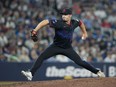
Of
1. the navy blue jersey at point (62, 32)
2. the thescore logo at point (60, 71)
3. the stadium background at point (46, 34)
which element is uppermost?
the navy blue jersey at point (62, 32)

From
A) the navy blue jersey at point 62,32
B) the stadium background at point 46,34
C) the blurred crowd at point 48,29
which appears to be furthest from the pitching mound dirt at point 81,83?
the blurred crowd at point 48,29

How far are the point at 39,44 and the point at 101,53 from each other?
2.74 metres

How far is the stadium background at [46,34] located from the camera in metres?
17.8

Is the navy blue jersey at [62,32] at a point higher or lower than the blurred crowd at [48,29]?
higher

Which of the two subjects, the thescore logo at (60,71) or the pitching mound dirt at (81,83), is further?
the thescore logo at (60,71)

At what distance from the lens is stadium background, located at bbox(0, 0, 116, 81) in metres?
17.8

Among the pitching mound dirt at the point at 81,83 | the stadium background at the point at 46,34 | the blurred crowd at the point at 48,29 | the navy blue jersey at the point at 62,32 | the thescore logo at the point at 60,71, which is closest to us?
the pitching mound dirt at the point at 81,83

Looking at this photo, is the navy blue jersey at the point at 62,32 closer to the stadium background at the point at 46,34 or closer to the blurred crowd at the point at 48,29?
the stadium background at the point at 46,34

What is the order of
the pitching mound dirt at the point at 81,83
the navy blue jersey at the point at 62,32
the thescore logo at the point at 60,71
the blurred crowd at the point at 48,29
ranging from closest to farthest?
1. the pitching mound dirt at the point at 81,83
2. the navy blue jersey at the point at 62,32
3. the thescore logo at the point at 60,71
4. the blurred crowd at the point at 48,29

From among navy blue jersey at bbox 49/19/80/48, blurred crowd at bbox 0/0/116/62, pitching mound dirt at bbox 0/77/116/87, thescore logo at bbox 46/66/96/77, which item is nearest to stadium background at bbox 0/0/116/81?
blurred crowd at bbox 0/0/116/62

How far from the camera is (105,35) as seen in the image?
68.3 ft

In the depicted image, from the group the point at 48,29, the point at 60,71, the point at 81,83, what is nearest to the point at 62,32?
the point at 81,83

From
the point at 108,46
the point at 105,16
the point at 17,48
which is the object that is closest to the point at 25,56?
the point at 17,48

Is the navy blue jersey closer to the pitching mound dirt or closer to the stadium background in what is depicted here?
the pitching mound dirt
